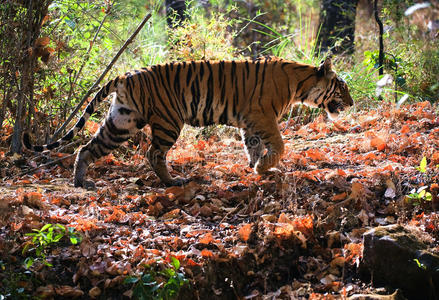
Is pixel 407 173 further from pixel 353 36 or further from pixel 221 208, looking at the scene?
pixel 353 36

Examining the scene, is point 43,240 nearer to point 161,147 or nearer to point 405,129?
point 161,147

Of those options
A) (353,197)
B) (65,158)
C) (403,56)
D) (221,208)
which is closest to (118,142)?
(65,158)

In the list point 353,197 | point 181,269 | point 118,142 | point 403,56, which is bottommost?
point 181,269

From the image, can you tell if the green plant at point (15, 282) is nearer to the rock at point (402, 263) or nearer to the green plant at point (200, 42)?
the rock at point (402, 263)

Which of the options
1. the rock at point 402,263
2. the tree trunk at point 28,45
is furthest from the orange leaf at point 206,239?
the tree trunk at point 28,45

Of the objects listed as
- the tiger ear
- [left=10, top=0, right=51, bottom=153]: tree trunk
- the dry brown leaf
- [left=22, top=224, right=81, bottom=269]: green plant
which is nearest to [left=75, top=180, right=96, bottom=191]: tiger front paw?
[left=10, top=0, right=51, bottom=153]: tree trunk

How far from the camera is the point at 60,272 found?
3.59m

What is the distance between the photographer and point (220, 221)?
4531 mm

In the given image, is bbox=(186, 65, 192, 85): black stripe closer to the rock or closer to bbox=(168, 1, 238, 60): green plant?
bbox=(168, 1, 238, 60): green plant

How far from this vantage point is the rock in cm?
354

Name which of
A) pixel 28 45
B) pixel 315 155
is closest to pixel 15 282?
pixel 28 45

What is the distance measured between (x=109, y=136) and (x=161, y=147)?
61 cm

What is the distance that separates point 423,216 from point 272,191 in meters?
1.38

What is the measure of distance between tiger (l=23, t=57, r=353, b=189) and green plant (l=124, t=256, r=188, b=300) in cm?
213
